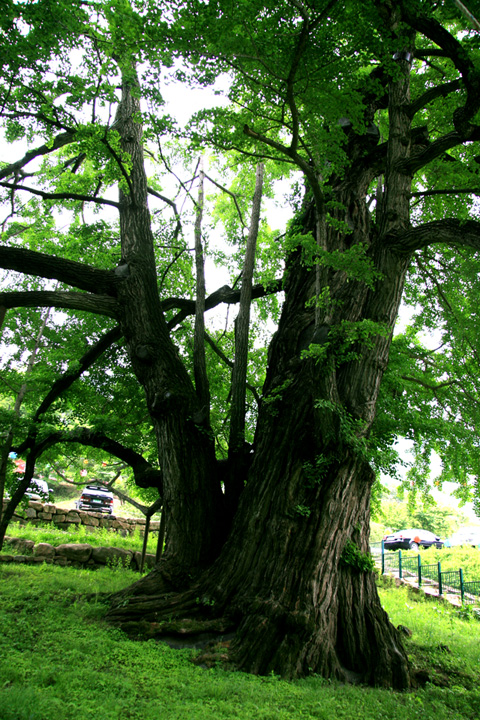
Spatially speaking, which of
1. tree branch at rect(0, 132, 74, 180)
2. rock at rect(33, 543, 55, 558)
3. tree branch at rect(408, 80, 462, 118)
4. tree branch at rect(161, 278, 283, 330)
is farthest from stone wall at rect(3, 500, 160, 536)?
tree branch at rect(408, 80, 462, 118)

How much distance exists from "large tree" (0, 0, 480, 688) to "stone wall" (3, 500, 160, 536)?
823 cm

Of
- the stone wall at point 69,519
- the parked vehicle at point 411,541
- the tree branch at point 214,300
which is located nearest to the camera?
the tree branch at point 214,300

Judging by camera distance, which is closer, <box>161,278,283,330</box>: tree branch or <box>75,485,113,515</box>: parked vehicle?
<box>161,278,283,330</box>: tree branch

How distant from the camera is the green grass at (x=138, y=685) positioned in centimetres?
270

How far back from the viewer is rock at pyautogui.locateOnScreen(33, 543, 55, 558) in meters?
8.57

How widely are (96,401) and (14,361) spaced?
3.03 m

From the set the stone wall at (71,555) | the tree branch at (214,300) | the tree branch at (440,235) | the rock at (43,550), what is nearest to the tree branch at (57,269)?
the tree branch at (214,300)

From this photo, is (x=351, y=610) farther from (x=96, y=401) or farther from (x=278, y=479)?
(x=96, y=401)

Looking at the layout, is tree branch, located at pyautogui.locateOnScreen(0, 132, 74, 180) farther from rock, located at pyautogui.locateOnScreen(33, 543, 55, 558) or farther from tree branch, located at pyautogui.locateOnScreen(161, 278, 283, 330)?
rock, located at pyautogui.locateOnScreen(33, 543, 55, 558)

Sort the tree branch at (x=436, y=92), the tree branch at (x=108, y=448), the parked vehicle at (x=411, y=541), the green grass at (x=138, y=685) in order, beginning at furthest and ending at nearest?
the parked vehicle at (x=411, y=541) < the tree branch at (x=108, y=448) < the tree branch at (x=436, y=92) < the green grass at (x=138, y=685)

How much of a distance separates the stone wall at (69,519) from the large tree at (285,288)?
8.23m

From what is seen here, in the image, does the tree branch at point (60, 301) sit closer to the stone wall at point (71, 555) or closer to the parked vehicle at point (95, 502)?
the stone wall at point (71, 555)

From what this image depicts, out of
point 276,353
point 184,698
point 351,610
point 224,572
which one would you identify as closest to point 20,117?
point 276,353

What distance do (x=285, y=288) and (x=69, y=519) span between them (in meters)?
10.4
